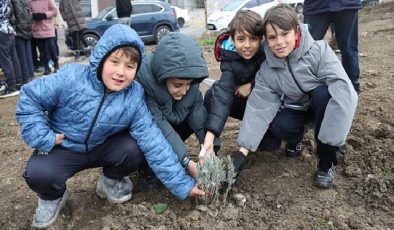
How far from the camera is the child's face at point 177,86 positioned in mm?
2484

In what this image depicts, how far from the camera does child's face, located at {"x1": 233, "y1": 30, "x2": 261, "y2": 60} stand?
103 inches

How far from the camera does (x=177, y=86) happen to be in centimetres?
252

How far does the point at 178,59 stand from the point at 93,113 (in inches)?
20.5

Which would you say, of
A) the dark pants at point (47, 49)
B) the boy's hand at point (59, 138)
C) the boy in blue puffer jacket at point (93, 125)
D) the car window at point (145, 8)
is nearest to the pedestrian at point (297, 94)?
the boy in blue puffer jacket at point (93, 125)

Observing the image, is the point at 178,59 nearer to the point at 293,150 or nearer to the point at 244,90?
the point at 244,90

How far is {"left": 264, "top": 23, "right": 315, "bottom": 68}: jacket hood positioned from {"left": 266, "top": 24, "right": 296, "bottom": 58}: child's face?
0.12 ft

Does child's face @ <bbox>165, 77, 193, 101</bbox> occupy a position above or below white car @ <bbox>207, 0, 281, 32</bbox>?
above

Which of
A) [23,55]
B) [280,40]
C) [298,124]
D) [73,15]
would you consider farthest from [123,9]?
[280,40]

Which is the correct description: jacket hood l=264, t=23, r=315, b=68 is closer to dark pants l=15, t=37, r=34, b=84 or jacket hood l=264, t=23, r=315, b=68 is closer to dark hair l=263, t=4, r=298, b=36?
dark hair l=263, t=4, r=298, b=36

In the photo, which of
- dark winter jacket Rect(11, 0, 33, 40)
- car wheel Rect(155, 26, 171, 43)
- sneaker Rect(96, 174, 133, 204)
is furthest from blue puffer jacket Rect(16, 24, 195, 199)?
car wheel Rect(155, 26, 171, 43)

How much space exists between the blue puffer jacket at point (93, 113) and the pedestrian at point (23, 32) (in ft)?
12.9

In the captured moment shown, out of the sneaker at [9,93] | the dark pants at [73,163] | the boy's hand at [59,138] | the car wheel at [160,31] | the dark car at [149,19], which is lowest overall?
the car wheel at [160,31]

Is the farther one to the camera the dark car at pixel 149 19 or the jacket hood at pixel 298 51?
the dark car at pixel 149 19

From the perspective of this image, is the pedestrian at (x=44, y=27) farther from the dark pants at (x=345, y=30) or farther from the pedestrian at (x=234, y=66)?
the pedestrian at (x=234, y=66)
